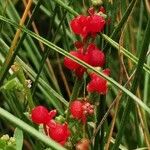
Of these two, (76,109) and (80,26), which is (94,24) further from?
(76,109)

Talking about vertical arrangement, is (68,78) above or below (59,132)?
below

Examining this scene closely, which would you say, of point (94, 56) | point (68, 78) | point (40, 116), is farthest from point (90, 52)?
point (68, 78)

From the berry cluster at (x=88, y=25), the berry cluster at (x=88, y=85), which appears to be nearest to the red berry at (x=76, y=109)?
the berry cluster at (x=88, y=85)

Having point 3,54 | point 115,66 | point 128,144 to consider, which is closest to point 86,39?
point 3,54

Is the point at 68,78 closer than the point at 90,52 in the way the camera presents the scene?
No

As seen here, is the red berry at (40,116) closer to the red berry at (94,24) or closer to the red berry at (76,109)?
the red berry at (76,109)

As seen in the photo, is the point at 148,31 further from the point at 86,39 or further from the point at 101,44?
the point at 101,44
